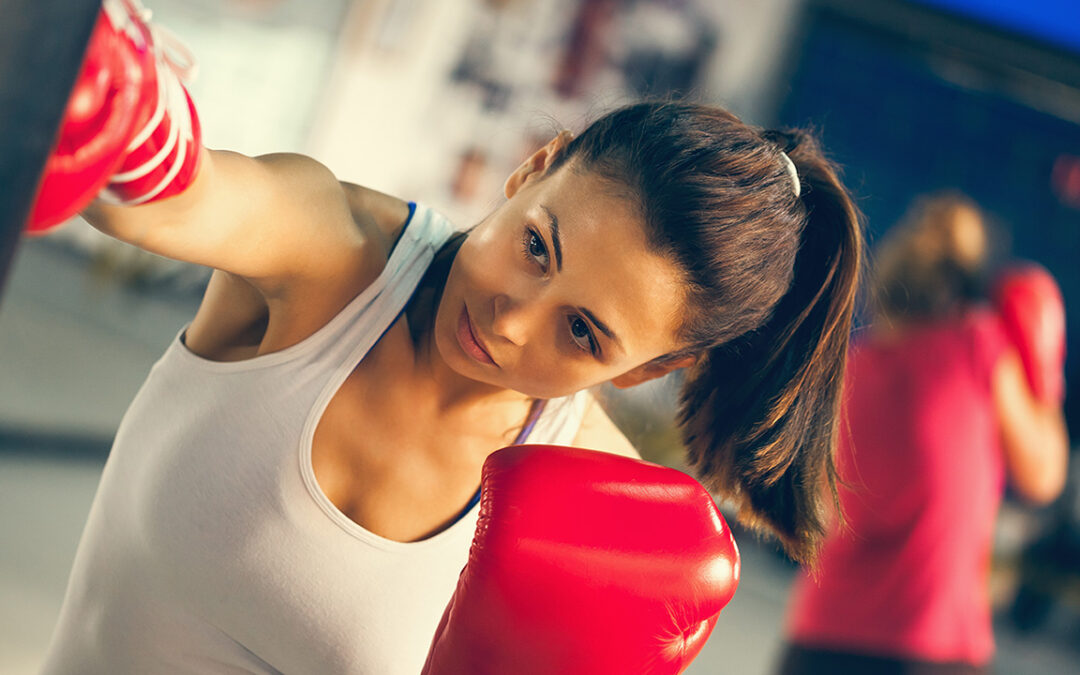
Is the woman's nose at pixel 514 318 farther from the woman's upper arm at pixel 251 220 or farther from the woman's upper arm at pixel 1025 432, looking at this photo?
the woman's upper arm at pixel 1025 432

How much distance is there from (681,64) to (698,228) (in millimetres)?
3484

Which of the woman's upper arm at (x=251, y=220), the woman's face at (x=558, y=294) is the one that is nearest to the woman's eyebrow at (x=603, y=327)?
the woman's face at (x=558, y=294)

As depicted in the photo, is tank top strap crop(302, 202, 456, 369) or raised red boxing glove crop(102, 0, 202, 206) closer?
raised red boxing glove crop(102, 0, 202, 206)

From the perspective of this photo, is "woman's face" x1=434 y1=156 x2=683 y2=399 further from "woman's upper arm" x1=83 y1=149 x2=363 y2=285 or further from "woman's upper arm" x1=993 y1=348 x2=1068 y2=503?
"woman's upper arm" x1=993 y1=348 x2=1068 y2=503

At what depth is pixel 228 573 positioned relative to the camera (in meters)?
0.85

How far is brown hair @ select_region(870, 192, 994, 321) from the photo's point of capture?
1.97 metres

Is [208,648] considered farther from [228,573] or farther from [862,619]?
[862,619]

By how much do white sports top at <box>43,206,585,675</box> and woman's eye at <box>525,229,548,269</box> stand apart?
146 millimetres

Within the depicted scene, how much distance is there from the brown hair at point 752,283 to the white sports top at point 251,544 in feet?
0.79

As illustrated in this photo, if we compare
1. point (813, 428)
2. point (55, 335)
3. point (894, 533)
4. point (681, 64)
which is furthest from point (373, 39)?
point (813, 428)

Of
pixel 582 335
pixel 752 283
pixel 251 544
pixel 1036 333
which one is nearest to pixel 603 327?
pixel 582 335

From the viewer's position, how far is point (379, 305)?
0.87 m

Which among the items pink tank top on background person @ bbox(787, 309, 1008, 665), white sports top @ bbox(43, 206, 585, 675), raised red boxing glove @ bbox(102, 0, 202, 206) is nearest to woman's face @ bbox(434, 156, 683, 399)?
white sports top @ bbox(43, 206, 585, 675)

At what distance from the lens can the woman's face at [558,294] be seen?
77cm
